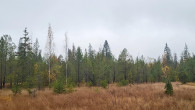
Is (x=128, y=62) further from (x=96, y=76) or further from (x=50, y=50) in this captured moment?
(x=50, y=50)

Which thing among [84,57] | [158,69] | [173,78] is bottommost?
[173,78]

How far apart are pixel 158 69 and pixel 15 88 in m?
44.7

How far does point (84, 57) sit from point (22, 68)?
2110 cm

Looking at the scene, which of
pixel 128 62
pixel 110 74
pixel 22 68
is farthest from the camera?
pixel 110 74

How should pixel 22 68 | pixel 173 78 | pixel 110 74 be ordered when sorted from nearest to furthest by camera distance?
1. pixel 22 68
2. pixel 110 74
3. pixel 173 78

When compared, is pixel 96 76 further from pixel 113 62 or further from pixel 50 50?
pixel 113 62

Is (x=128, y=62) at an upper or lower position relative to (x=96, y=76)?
upper

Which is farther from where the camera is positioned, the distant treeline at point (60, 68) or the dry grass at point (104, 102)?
the distant treeline at point (60, 68)

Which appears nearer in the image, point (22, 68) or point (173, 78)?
point (22, 68)

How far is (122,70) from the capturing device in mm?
37625

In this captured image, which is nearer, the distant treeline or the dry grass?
the dry grass

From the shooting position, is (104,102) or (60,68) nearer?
(104,102)

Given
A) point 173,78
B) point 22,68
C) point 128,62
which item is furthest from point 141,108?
point 173,78

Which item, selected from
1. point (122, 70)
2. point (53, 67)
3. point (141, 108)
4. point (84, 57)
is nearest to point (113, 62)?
point (122, 70)
